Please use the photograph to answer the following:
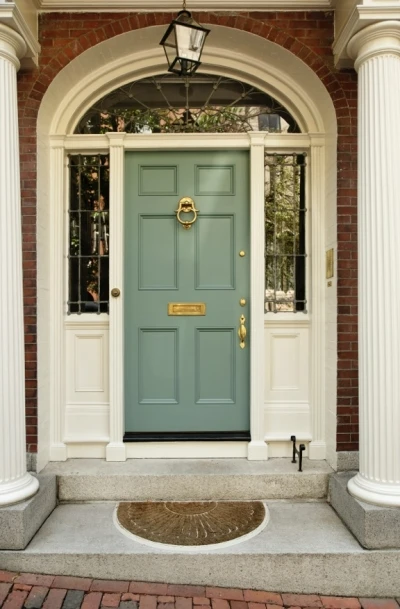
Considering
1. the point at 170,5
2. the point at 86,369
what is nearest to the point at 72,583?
the point at 86,369

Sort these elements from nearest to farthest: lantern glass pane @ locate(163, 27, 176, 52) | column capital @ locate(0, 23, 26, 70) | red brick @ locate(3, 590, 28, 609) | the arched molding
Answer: red brick @ locate(3, 590, 28, 609), column capital @ locate(0, 23, 26, 70), lantern glass pane @ locate(163, 27, 176, 52), the arched molding

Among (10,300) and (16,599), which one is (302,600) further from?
(10,300)

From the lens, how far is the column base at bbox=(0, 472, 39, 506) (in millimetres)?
2766

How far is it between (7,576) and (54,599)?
343 millimetres

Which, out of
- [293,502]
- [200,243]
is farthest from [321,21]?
[293,502]

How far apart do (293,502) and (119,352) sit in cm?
167

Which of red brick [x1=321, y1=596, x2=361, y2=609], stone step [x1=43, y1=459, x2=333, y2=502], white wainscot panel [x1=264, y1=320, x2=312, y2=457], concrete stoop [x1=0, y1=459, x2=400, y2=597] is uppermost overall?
white wainscot panel [x1=264, y1=320, x2=312, y2=457]

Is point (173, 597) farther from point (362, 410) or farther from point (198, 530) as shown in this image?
point (362, 410)

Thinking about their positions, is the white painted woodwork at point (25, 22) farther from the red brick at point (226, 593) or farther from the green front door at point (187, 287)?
the red brick at point (226, 593)

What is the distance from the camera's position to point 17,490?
A: 2824mm

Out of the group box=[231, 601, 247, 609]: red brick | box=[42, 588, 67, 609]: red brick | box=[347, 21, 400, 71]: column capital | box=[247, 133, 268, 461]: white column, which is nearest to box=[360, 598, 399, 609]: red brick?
box=[231, 601, 247, 609]: red brick

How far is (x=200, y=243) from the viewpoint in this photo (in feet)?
12.2

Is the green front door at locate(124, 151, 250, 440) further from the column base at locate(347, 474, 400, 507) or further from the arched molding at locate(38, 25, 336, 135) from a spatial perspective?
the column base at locate(347, 474, 400, 507)

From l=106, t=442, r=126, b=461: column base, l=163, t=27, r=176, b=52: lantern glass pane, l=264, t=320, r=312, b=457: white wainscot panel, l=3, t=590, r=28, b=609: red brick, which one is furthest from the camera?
A: l=264, t=320, r=312, b=457: white wainscot panel
